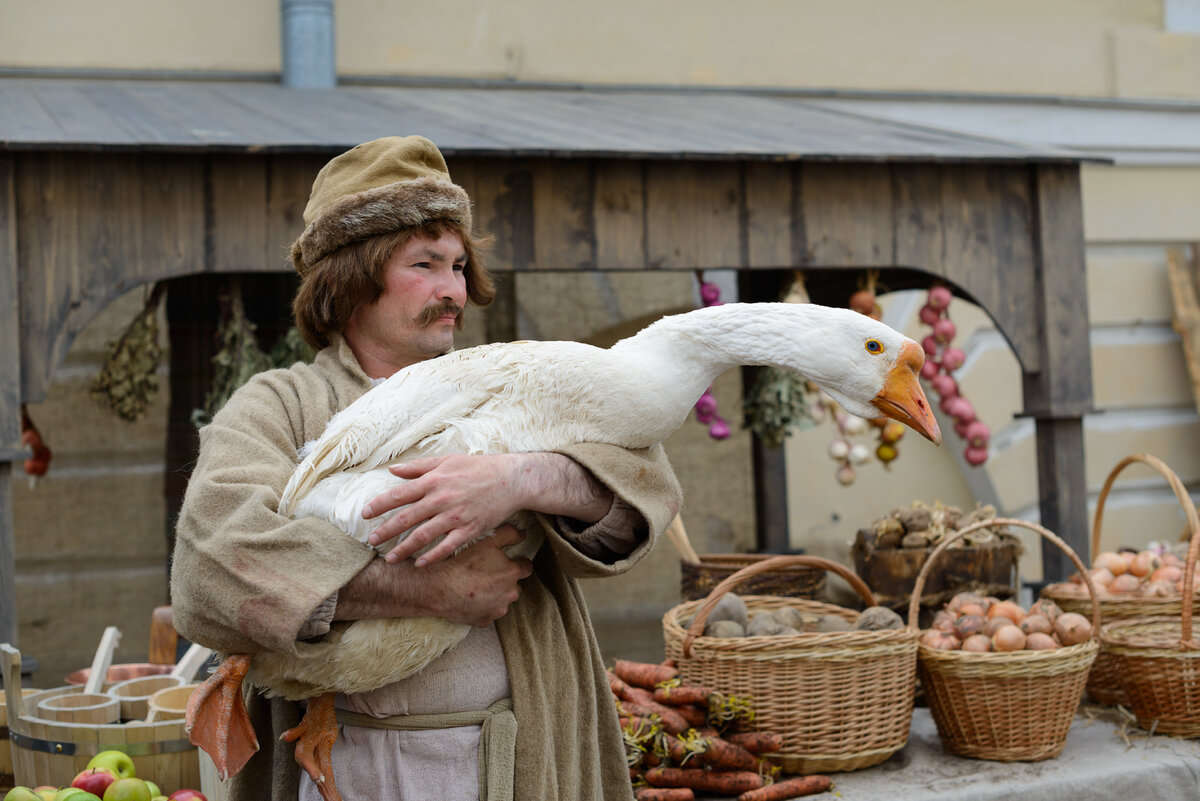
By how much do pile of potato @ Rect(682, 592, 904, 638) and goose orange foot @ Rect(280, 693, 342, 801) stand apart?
158cm

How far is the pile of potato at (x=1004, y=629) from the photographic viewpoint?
10.4ft

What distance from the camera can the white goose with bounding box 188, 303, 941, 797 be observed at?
1.66 m

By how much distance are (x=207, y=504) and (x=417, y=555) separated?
0.30 m

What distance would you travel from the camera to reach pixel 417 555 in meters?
1.60

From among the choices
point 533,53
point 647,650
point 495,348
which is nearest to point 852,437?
point 647,650

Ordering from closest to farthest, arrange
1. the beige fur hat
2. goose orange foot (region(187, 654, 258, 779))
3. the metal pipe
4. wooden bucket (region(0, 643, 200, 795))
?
goose orange foot (region(187, 654, 258, 779)) < the beige fur hat < wooden bucket (region(0, 643, 200, 795)) < the metal pipe

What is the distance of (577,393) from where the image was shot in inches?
66.8

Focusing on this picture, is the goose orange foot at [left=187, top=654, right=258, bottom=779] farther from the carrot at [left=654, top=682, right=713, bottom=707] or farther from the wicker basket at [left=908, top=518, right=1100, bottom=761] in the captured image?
the wicker basket at [left=908, top=518, right=1100, bottom=761]

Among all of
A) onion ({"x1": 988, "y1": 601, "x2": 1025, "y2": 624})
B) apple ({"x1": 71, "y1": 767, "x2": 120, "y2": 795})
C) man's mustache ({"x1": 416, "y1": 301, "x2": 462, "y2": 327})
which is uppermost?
man's mustache ({"x1": 416, "y1": 301, "x2": 462, "y2": 327})

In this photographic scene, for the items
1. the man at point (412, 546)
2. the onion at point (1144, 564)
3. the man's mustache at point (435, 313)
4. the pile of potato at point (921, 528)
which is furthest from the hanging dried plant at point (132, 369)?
the onion at point (1144, 564)

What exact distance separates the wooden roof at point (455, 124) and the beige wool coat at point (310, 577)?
6.05 ft

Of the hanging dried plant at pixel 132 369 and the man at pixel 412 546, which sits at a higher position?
the hanging dried plant at pixel 132 369

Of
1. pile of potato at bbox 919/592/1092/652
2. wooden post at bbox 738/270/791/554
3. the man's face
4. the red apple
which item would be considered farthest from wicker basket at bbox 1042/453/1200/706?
the red apple

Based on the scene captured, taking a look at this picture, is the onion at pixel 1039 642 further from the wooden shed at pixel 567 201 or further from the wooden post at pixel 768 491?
the wooden post at pixel 768 491
